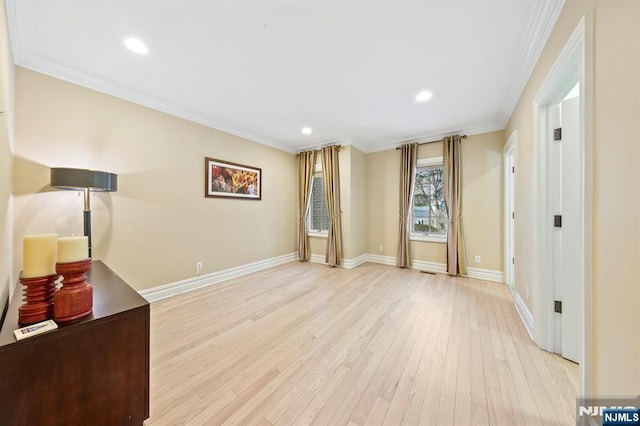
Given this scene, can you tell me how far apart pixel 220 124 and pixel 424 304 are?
155 inches

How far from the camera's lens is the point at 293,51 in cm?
198

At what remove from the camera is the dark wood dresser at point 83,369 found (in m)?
0.80

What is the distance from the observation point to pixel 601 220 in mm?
1024

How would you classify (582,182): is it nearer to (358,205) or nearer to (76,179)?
(76,179)

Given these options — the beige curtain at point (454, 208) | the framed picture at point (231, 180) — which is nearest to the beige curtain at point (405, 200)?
the beige curtain at point (454, 208)

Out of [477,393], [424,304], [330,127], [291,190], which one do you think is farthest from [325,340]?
[291,190]

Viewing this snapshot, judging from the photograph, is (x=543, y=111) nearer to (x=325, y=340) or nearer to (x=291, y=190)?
(x=325, y=340)

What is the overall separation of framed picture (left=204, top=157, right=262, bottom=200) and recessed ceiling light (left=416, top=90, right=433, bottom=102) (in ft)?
9.45

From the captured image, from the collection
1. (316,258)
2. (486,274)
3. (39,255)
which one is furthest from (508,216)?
(39,255)

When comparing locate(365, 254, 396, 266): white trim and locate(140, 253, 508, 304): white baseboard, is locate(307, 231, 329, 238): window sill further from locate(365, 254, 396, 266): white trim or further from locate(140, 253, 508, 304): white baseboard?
locate(365, 254, 396, 266): white trim

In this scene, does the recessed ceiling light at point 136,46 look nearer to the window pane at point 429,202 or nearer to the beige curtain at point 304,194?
the beige curtain at point 304,194

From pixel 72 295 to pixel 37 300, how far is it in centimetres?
15

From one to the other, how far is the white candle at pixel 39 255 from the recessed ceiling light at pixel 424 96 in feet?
11.0

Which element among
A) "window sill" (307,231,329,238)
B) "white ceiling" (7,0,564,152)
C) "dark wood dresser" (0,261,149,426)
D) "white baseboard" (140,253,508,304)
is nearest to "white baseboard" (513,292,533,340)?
"white baseboard" (140,253,508,304)
